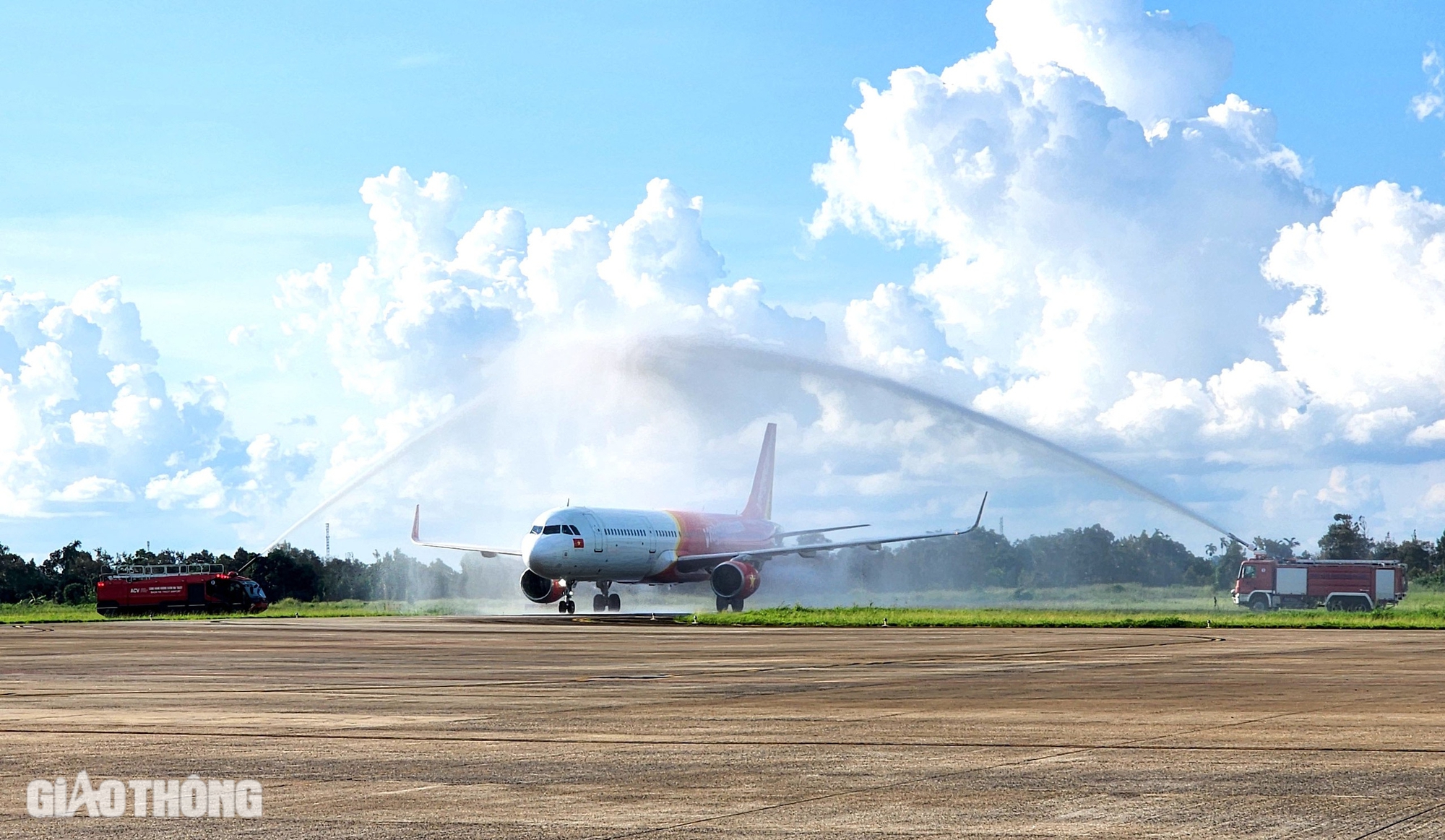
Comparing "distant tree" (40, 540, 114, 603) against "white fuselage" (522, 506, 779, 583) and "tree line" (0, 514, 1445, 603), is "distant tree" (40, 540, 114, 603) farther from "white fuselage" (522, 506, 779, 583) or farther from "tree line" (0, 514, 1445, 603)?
"white fuselage" (522, 506, 779, 583)

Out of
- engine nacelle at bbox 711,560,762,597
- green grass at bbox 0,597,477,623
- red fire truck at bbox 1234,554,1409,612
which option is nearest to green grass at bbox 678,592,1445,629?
engine nacelle at bbox 711,560,762,597

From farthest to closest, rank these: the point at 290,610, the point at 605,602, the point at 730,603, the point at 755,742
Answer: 1. the point at 290,610
2. the point at 605,602
3. the point at 730,603
4. the point at 755,742

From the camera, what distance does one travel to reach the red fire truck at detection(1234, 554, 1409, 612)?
83812mm

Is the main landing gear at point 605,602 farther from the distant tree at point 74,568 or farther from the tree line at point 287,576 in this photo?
the distant tree at point 74,568

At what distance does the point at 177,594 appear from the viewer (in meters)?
82.6

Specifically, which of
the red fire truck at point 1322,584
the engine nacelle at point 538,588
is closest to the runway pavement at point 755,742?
the engine nacelle at point 538,588

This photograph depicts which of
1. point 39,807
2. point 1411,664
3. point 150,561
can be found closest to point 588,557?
point 1411,664

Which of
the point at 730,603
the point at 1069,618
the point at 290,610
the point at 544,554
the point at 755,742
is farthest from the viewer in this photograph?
the point at 290,610

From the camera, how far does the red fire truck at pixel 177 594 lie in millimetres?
82188

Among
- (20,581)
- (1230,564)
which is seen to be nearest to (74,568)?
(20,581)

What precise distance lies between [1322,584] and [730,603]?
33.5m

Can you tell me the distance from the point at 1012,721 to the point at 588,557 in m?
53.6

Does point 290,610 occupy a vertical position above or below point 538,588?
below

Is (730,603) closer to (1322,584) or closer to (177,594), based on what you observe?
(177,594)
